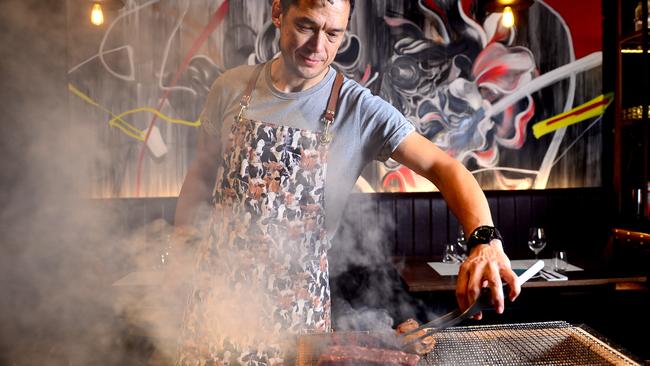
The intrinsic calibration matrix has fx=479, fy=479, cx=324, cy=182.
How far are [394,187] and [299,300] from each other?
257 cm

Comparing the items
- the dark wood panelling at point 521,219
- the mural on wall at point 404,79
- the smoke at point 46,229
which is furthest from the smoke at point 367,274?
the smoke at point 46,229

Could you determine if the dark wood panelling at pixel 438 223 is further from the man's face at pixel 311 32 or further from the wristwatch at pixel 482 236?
the wristwatch at pixel 482 236

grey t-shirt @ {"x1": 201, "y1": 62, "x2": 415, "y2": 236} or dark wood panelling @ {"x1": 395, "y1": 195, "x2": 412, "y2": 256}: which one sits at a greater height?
grey t-shirt @ {"x1": 201, "y1": 62, "x2": 415, "y2": 236}

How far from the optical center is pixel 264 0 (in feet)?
13.4

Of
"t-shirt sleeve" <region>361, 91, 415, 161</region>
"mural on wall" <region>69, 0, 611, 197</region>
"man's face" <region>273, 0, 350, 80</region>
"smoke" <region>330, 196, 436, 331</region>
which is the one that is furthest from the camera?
"mural on wall" <region>69, 0, 611, 197</region>

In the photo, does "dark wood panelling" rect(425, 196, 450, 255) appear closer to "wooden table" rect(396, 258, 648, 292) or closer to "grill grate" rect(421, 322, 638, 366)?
"wooden table" rect(396, 258, 648, 292)

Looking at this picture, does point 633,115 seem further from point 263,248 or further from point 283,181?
point 263,248

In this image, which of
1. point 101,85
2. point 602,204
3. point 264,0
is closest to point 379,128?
point 264,0

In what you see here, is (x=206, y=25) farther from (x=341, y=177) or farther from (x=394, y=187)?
(x=341, y=177)

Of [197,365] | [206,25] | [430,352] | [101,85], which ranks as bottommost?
[197,365]

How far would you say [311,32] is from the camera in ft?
5.38

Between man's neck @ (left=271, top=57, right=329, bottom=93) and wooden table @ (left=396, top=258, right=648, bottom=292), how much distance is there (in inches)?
60.4

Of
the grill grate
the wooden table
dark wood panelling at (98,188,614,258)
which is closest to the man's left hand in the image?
the grill grate

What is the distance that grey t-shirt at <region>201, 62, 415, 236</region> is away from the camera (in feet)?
5.87
